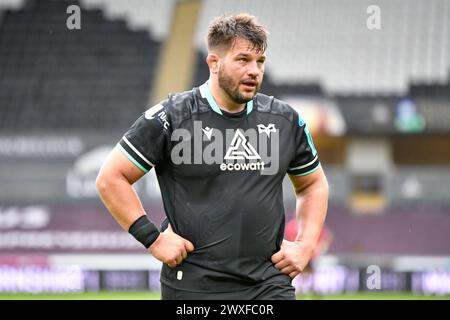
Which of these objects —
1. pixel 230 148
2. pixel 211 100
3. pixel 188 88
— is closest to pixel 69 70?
pixel 188 88

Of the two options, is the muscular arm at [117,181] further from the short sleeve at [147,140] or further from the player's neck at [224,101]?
the player's neck at [224,101]

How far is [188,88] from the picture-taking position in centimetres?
1752

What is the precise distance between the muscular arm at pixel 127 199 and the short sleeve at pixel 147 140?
0.12ft

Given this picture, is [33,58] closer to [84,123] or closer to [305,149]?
[84,123]

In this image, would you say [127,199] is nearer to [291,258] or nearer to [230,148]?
[230,148]

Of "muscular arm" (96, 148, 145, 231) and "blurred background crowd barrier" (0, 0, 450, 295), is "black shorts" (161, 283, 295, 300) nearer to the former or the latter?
"muscular arm" (96, 148, 145, 231)

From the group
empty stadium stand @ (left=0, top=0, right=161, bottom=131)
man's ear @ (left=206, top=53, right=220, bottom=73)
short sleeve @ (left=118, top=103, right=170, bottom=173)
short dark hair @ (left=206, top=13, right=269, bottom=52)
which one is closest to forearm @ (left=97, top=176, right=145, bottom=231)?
short sleeve @ (left=118, top=103, right=170, bottom=173)

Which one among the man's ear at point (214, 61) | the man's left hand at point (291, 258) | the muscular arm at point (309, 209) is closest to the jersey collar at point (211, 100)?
the man's ear at point (214, 61)

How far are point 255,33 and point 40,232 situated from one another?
12.5 metres

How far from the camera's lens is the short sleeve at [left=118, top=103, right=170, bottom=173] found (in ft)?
13.0

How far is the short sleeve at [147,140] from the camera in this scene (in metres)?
3.97

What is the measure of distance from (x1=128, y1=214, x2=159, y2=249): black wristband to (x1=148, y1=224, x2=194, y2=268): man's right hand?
0.02 meters

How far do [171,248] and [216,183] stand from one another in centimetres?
33
